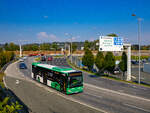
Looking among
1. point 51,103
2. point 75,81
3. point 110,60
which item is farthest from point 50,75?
point 110,60

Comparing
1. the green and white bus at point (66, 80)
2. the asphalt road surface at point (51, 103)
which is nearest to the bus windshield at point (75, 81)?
the green and white bus at point (66, 80)

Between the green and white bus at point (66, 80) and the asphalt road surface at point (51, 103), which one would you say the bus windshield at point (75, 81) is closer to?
the green and white bus at point (66, 80)

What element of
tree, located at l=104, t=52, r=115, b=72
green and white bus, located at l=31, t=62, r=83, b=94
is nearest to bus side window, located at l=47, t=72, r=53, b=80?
green and white bus, located at l=31, t=62, r=83, b=94

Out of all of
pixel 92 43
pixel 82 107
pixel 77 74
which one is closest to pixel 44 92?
pixel 77 74

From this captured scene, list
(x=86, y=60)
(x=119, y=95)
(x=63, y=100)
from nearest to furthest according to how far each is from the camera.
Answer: (x=63, y=100)
(x=119, y=95)
(x=86, y=60)

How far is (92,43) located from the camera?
5167 inches

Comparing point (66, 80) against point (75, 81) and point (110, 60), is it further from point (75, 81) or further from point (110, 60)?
point (110, 60)

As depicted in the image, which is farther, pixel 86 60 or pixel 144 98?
pixel 86 60

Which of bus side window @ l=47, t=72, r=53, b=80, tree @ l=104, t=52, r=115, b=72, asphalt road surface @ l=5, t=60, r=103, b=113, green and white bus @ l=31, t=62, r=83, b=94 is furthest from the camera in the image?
tree @ l=104, t=52, r=115, b=72

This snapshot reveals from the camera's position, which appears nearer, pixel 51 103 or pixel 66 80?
pixel 51 103

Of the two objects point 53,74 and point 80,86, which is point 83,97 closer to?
point 80,86

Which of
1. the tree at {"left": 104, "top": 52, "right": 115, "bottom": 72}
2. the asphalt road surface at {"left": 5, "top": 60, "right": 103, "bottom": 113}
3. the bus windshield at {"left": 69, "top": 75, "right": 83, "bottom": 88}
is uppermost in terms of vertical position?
the tree at {"left": 104, "top": 52, "right": 115, "bottom": 72}

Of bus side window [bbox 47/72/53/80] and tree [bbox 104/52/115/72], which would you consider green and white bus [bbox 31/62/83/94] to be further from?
tree [bbox 104/52/115/72]

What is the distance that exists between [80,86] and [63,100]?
8.46ft
